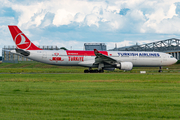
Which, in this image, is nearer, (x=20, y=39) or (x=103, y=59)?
(x=103, y=59)

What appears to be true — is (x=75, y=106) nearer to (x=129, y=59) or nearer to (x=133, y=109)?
(x=133, y=109)

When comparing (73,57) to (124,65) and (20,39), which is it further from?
(20,39)

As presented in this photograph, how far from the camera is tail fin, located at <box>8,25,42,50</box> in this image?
113ft

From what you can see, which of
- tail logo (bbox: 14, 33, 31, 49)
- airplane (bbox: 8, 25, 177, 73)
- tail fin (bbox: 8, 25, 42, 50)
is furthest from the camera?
tail logo (bbox: 14, 33, 31, 49)

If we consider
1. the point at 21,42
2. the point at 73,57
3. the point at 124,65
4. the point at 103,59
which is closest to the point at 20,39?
the point at 21,42

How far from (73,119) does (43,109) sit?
5.70 feet

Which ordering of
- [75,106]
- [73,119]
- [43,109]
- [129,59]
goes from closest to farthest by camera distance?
[73,119], [43,109], [75,106], [129,59]

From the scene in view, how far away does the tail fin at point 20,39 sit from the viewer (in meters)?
34.4

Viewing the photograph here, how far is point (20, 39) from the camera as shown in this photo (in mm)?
34781

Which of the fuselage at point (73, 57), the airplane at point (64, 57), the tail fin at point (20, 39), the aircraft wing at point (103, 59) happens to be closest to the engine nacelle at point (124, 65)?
the airplane at point (64, 57)

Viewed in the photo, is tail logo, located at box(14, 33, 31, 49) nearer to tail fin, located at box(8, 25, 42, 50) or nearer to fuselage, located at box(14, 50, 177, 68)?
tail fin, located at box(8, 25, 42, 50)

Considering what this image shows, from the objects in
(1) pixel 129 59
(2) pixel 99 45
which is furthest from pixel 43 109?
(2) pixel 99 45

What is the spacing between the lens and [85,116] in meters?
7.30

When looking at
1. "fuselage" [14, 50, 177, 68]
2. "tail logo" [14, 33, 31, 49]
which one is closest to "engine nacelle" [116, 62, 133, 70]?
"fuselage" [14, 50, 177, 68]
